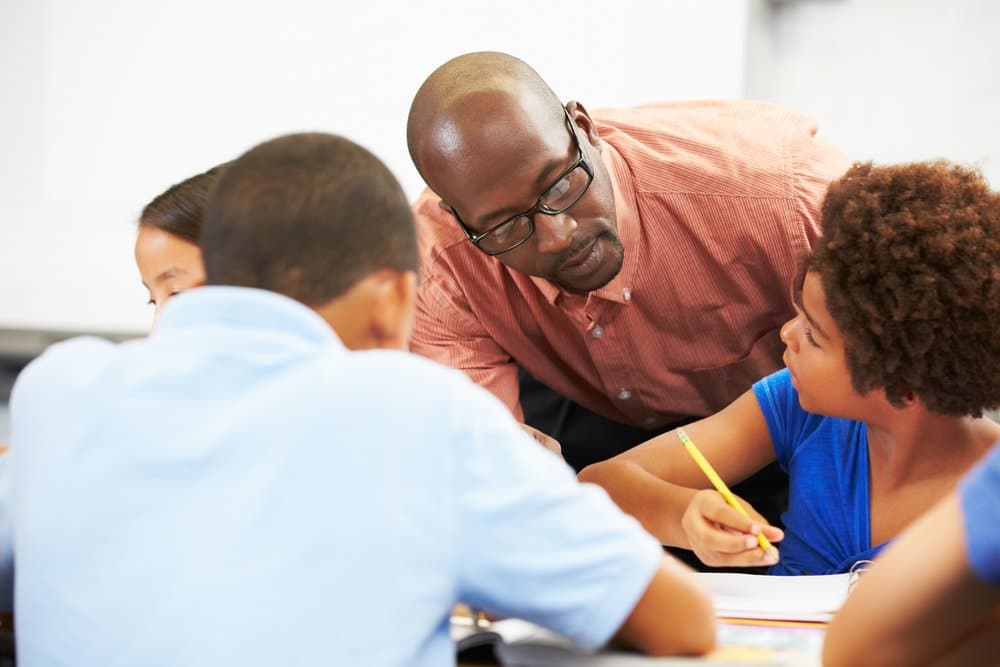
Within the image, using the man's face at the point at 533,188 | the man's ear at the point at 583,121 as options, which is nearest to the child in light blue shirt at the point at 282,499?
the man's face at the point at 533,188

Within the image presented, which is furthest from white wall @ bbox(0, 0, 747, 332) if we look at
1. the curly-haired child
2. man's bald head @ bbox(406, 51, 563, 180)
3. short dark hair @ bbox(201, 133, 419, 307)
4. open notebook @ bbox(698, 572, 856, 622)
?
short dark hair @ bbox(201, 133, 419, 307)

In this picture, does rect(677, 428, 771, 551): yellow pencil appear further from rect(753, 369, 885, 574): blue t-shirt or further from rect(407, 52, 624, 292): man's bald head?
rect(407, 52, 624, 292): man's bald head

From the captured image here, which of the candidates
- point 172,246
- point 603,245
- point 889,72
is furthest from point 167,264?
point 889,72

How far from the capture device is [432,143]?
1.85m

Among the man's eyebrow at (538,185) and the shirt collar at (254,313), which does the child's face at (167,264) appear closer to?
the man's eyebrow at (538,185)

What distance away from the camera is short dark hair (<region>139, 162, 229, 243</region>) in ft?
5.63

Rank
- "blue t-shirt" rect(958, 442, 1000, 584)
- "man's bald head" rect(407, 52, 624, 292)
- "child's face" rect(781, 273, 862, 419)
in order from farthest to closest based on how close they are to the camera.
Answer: "man's bald head" rect(407, 52, 624, 292)
"child's face" rect(781, 273, 862, 419)
"blue t-shirt" rect(958, 442, 1000, 584)

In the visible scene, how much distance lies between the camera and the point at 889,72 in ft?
10.3

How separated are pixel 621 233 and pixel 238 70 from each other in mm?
1731

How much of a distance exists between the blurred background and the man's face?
1.39 meters

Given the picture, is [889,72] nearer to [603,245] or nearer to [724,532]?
[603,245]

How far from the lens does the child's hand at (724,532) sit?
4.36ft

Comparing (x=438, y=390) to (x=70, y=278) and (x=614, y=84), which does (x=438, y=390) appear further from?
(x=70, y=278)

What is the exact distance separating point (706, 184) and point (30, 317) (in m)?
2.36
